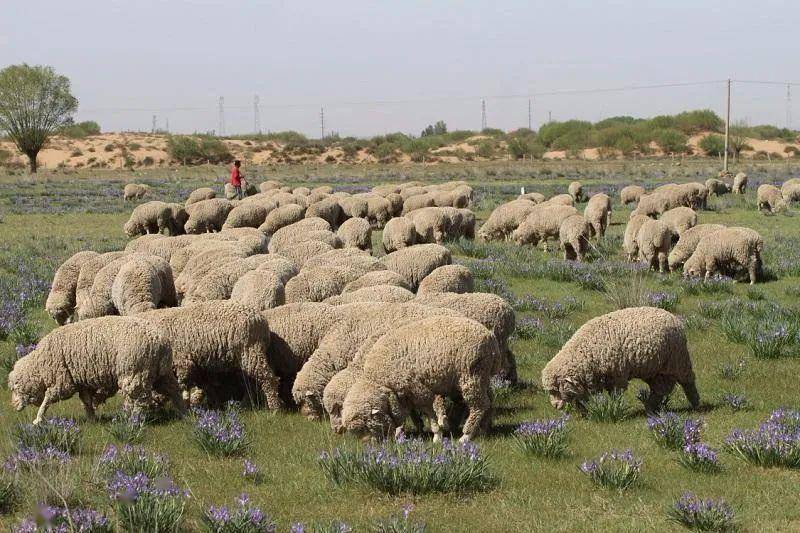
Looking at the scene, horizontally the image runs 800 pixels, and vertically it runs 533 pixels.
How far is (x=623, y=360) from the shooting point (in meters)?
7.77

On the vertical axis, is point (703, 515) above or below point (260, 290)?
below

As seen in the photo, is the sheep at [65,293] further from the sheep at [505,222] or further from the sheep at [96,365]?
the sheep at [505,222]

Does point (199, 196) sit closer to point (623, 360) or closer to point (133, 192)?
point (133, 192)

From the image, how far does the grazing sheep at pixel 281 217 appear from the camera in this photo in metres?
21.7

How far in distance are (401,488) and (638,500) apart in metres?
1.63

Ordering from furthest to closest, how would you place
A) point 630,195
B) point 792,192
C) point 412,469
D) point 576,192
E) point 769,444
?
point 576,192
point 792,192
point 630,195
point 769,444
point 412,469

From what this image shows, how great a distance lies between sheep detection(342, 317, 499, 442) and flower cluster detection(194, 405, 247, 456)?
2.93 ft

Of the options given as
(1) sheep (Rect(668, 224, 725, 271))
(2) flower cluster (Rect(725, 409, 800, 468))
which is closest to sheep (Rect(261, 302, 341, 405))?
(2) flower cluster (Rect(725, 409, 800, 468))

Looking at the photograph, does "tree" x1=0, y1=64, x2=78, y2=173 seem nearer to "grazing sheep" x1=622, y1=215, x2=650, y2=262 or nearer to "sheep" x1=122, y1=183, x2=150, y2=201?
"sheep" x1=122, y1=183, x2=150, y2=201

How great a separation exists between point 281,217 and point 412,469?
55.1ft

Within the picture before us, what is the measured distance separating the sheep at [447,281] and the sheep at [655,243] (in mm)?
7280

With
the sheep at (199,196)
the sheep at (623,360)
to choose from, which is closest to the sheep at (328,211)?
the sheep at (199,196)

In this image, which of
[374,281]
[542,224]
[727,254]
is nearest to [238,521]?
[374,281]

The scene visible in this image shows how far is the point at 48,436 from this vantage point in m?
6.64
